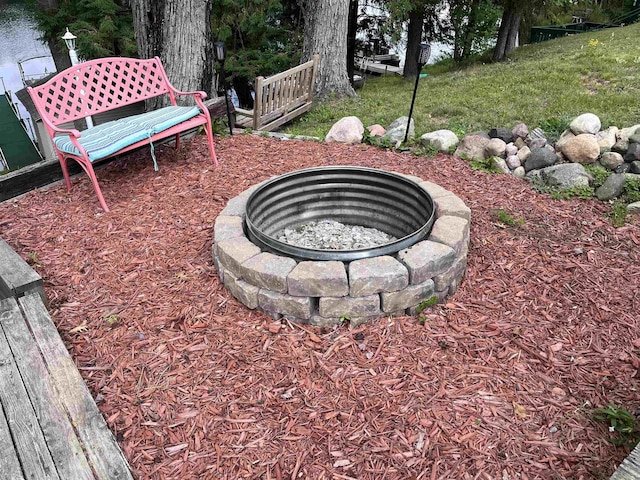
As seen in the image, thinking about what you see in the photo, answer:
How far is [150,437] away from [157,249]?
5.06 ft

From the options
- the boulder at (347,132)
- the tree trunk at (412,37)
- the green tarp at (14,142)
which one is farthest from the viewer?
the green tarp at (14,142)

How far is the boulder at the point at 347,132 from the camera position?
5273mm

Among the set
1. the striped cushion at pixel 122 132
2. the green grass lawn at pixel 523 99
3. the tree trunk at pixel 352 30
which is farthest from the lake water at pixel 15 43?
the striped cushion at pixel 122 132

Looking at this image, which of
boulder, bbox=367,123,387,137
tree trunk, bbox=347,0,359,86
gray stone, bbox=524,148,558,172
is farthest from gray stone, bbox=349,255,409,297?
tree trunk, bbox=347,0,359,86

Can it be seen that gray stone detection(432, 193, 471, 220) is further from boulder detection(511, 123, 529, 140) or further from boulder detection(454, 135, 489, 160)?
boulder detection(511, 123, 529, 140)

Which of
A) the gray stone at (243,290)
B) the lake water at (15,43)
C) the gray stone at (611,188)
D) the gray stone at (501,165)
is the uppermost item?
the gray stone at (611,188)

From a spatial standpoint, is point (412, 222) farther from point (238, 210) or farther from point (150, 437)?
point (150, 437)

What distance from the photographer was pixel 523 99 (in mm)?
6246

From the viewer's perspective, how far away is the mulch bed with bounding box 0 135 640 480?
2.02 m

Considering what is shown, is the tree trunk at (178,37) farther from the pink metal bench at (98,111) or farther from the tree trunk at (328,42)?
the tree trunk at (328,42)

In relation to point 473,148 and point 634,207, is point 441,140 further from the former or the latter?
point 634,207

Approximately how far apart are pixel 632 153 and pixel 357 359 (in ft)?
11.0

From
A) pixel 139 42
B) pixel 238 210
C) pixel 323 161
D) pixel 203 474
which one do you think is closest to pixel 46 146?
pixel 139 42

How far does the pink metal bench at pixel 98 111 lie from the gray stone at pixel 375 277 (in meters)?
2.29
